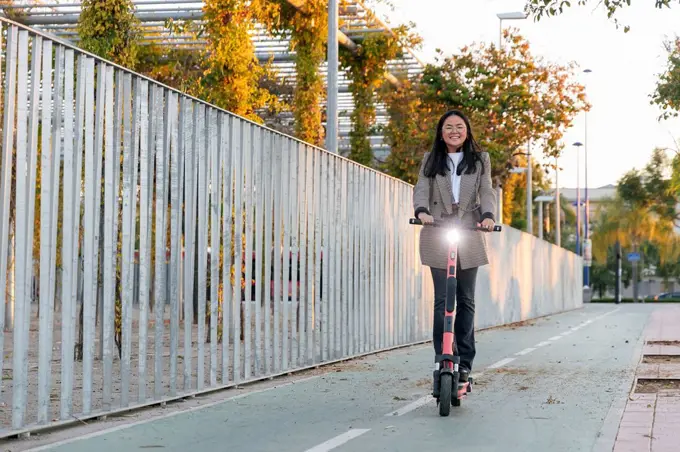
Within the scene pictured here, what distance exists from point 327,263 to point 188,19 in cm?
976

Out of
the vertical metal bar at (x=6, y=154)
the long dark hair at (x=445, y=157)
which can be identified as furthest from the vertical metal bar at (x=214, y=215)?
the vertical metal bar at (x=6, y=154)

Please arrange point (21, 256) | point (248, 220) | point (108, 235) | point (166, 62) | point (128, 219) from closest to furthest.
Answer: point (21, 256)
point (108, 235)
point (128, 219)
point (248, 220)
point (166, 62)

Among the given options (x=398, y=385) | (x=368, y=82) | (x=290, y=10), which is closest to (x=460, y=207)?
(x=398, y=385)

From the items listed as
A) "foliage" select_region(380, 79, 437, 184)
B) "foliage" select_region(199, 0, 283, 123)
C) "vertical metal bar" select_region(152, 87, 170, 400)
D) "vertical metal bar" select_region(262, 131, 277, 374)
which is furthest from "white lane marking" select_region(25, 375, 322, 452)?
"foliage" select_region(380, 79, 437, 184)

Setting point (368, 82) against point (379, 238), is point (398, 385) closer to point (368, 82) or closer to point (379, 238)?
point (379, 238)

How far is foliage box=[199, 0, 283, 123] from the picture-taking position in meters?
17.0

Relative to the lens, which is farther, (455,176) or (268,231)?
(268,231)

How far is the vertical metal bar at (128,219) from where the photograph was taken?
772cm

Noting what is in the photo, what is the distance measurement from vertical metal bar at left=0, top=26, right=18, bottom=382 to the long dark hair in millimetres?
2953

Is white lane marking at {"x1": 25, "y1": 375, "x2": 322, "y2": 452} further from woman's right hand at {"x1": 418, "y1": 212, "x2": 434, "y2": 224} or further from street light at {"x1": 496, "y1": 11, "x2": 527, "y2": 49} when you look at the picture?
street light at {"x1": 496, "y1": 11, "x2": 527, "y2": 49}

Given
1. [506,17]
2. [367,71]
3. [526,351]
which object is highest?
[506,17]

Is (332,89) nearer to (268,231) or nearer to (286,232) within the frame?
(286,232)

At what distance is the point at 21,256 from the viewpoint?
251 inches

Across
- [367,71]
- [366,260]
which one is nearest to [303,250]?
[366,260]
